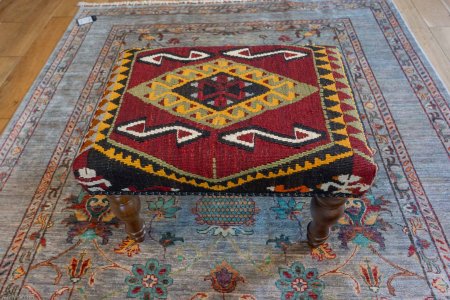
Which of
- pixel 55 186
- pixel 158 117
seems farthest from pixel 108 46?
pixel 158 117

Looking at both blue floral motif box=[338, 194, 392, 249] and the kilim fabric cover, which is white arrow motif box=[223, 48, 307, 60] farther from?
blue floral motif box=[338, 194, 392, 249]

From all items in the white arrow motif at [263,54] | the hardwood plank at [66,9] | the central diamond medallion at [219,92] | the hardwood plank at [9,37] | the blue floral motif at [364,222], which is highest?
the white arrow motif at [263,54]

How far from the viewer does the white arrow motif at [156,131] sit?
2.98ft

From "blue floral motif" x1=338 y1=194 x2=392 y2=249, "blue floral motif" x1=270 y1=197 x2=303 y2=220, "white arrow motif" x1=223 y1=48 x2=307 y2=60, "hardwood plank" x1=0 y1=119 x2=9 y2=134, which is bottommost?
"blue floral motif" x1=338 y1=194 x2=392 y2=249

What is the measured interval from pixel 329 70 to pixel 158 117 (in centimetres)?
51

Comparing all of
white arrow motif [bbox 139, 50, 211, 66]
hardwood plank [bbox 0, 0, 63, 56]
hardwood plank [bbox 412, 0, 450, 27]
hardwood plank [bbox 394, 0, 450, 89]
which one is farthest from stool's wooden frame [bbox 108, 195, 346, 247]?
hardwood plank [bbox 412, 0, 450, 27]

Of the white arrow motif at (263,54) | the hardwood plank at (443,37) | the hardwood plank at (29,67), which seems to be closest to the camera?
the white arrow motif at (263,54)

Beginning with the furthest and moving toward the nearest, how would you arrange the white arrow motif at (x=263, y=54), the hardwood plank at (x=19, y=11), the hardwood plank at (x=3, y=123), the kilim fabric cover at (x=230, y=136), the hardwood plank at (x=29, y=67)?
1. the hardwood plank at (x=19, y=11)
2. the hardwood plank at (x=29, y=67)
3. the hardwood plank at (x=3, y=123)
4. the white arrow motif at (x=263, y=54)
5. the kilim fabric cover at (x=230, y=136)

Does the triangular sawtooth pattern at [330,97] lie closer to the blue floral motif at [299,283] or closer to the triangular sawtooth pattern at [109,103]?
the blue floral motif at [299,283]

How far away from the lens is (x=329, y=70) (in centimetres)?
108

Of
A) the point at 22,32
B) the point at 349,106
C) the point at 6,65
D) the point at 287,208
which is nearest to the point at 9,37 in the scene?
the point at 22,32

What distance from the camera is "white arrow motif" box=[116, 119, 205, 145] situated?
909 millimetres

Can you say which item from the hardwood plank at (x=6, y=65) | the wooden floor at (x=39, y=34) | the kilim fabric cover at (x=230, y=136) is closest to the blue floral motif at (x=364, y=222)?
the kilim fabric cover at (x=230, y=136)

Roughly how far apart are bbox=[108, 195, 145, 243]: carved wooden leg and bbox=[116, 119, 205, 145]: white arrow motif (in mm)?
180
